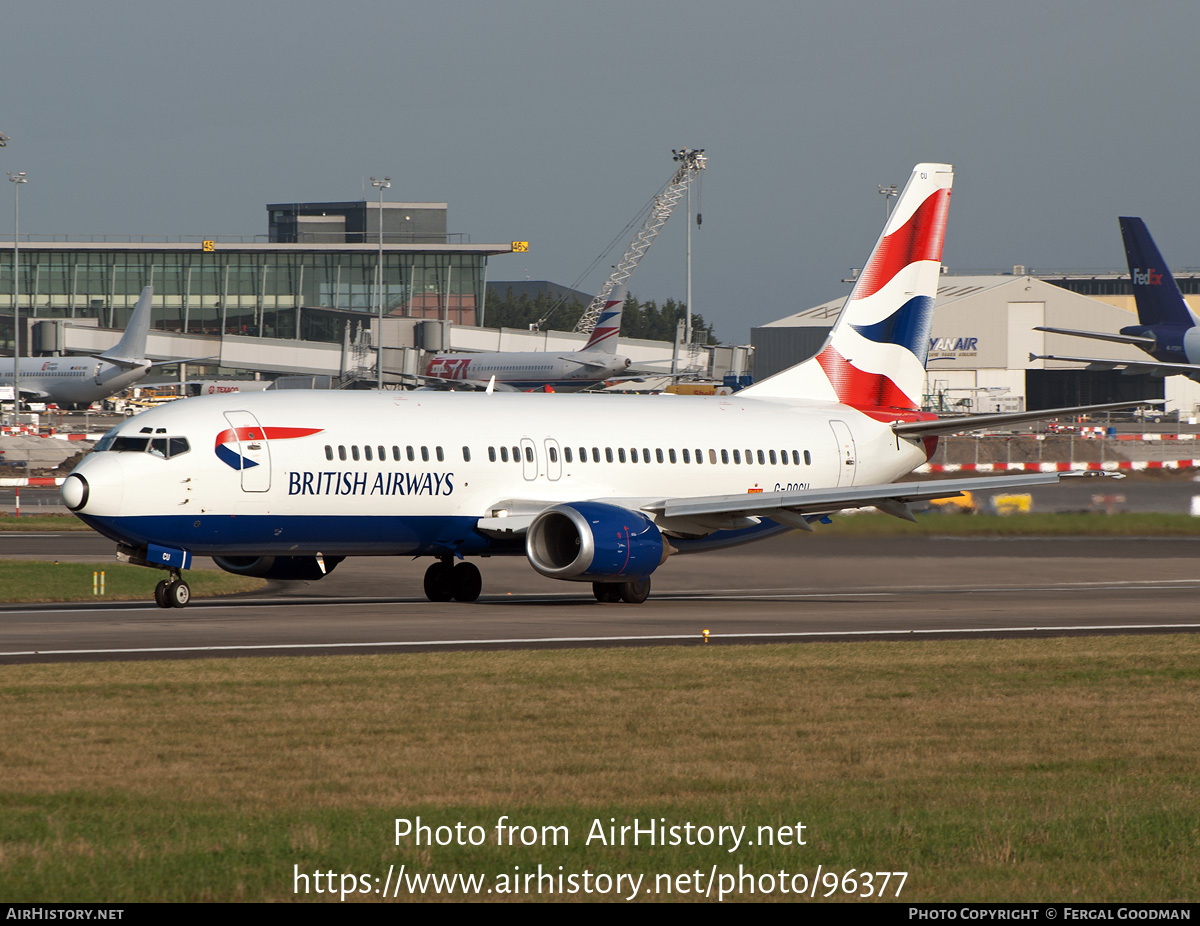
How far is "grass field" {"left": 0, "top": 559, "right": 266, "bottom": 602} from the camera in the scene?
31.4 meters

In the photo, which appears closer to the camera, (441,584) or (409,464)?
(409,464)

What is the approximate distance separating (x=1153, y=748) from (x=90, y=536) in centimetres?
3945

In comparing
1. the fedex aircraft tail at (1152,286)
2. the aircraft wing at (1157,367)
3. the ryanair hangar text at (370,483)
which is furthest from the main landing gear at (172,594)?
the fedex aircraft tail at (1152,286)

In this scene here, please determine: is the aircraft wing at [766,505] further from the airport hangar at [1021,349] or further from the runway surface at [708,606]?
the airport hangar at [1021,349]

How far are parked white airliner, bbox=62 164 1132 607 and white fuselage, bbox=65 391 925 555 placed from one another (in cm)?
4

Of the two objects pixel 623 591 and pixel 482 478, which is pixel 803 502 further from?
pixel 482 478

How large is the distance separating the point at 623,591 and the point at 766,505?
3.14m

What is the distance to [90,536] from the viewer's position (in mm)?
48031

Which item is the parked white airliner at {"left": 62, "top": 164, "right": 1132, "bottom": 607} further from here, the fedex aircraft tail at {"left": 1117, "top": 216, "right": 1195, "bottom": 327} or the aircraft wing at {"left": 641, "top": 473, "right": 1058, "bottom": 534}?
the fedex aircraft tail at {"left": 1117, "top": 216, "right": 1195, "bottom": 327}

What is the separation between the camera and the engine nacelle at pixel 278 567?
1177 inches

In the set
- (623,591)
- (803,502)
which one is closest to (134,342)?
(623,591)

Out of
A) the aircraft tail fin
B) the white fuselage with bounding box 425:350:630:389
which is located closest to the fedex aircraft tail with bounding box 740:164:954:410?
the aircraft tail fin

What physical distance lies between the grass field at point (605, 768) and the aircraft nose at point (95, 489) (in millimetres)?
8115

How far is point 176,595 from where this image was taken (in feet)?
90.0
